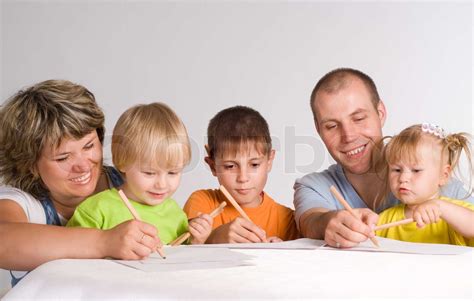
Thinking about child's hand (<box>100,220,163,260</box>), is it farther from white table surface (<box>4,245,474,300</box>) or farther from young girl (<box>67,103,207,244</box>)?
young girl (<box>67,103,207,244</box>)

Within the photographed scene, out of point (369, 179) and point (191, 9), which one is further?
point (191, 9)

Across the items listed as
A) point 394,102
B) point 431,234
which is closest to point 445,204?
point 431,234

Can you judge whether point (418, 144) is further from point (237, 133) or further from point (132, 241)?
point (132, 241)

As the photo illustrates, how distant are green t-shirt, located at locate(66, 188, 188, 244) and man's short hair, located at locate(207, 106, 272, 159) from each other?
12.1 inches

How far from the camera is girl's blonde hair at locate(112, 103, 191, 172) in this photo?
2006 millimetres

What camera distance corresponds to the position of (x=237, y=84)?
12.3ft

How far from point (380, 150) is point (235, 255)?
2.80ft

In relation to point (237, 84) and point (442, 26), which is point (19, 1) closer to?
point (237, 84)

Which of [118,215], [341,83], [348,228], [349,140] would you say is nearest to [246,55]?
[341,83]

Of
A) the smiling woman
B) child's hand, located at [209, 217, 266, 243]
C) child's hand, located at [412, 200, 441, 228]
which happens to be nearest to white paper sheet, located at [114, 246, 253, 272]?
child's hand, located at [209, 217, 266, 243]

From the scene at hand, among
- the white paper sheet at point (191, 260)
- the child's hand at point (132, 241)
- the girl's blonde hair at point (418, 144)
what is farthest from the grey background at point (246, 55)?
the child's hand at point (132, 241)

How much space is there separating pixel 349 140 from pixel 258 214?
350mm

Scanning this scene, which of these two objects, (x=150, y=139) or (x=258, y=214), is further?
(x=258, y=214)

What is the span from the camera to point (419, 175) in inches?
85.7
